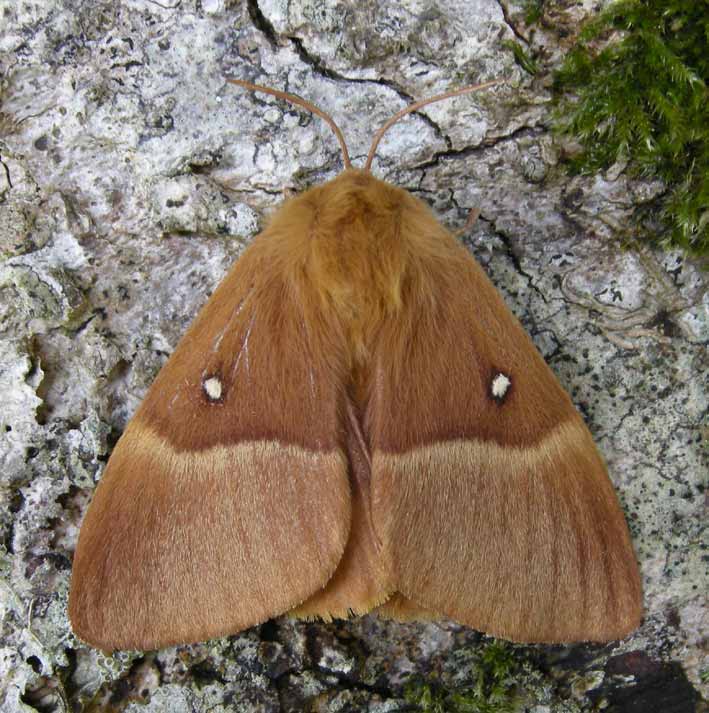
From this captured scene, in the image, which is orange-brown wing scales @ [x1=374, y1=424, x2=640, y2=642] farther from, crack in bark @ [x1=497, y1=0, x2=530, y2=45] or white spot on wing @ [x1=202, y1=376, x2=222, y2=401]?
crack in bark @ [x1=497, y1=0, x2=530, y2=45]

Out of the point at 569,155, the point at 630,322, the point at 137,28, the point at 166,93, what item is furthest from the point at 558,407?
the point at 137,28

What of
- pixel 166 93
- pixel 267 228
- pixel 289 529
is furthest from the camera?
pixel 166 93

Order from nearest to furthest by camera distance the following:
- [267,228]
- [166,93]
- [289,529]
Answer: [289,529] → [267,228] → [166,93]

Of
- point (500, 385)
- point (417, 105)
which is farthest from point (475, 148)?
point (500, 385)

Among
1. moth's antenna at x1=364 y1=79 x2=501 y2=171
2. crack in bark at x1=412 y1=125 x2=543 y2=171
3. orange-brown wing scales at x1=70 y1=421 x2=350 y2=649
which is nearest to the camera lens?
orange-brown wing scales at x1=70 y1=421 x2=350 y2=649

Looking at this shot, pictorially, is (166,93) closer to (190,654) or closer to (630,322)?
(630,322)

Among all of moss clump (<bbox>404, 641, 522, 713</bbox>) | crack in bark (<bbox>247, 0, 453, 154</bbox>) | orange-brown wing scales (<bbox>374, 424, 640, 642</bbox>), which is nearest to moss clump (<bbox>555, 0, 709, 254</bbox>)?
crack in bark (<bbox>247, 0, 453, 154</bbox>)

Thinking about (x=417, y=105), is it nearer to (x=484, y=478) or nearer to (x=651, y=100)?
(x=651, y=100)

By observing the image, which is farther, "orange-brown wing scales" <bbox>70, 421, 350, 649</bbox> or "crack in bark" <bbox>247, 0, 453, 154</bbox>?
"crack in bark" <bbox>247, 0, 453, 154</bbox>
